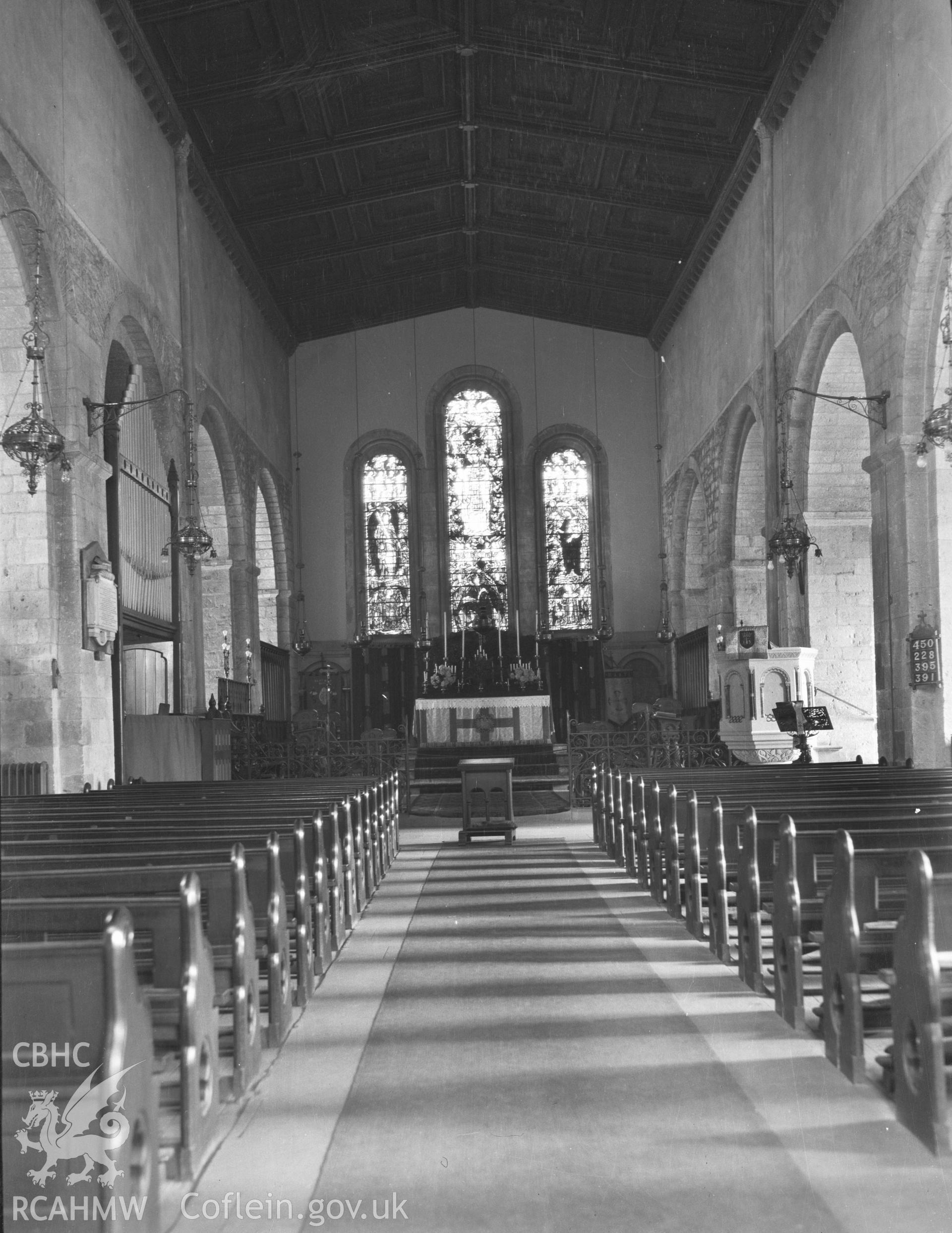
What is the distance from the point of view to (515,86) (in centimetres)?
1559

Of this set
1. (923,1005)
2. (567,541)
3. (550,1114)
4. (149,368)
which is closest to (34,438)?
(149,368)

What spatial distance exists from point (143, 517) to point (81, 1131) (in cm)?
1162

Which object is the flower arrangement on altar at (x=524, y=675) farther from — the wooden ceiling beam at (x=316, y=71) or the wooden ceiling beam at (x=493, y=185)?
the wooden ceiling beam at (x=316, y=71)

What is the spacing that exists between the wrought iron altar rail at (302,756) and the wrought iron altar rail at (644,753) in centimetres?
199

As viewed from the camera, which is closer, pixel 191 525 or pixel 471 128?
pixel 191 525

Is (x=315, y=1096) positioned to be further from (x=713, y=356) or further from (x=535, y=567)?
(x=535, y=567)

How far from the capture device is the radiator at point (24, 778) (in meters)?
9.68

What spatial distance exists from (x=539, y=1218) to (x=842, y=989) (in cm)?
145

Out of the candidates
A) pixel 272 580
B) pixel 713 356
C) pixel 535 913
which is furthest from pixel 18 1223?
pixel 272 580

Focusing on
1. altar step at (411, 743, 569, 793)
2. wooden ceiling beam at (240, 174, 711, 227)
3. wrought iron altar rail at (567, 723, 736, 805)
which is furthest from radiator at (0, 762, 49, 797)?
wooden ceiling beam at (240, 174, 711, 227)

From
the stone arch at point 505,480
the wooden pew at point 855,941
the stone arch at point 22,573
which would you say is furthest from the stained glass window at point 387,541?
the wooden pew at point 855,941

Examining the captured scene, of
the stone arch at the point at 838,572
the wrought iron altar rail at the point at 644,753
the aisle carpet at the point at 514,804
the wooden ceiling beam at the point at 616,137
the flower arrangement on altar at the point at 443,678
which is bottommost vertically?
the aisle carpet at the point at 514,804

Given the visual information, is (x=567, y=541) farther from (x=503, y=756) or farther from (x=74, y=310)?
(x=74, y=310)

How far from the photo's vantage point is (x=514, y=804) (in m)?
14.4
